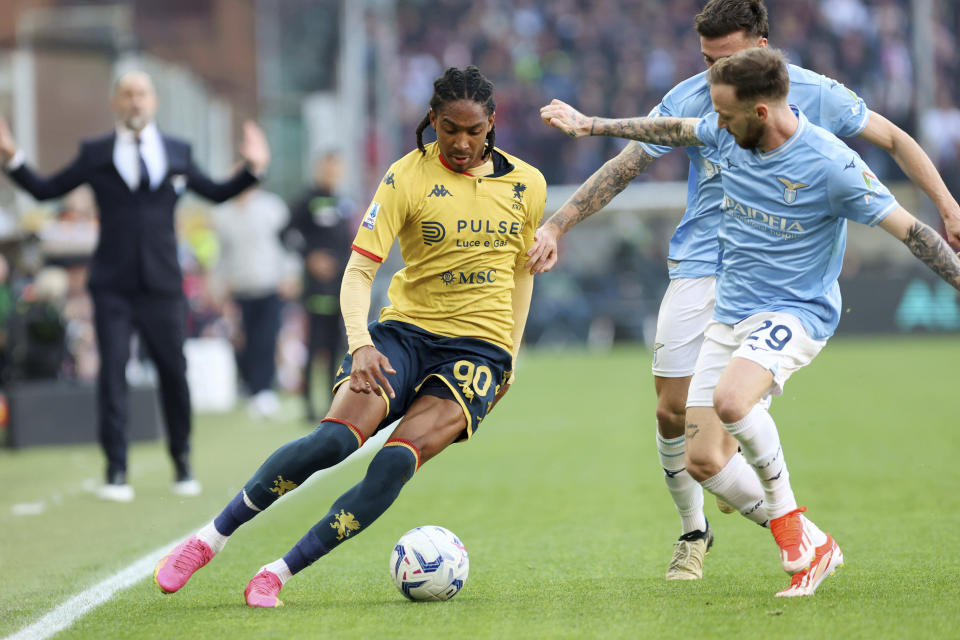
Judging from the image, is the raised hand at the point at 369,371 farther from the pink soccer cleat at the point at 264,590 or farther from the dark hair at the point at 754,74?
the dark hair at the point at 754,74

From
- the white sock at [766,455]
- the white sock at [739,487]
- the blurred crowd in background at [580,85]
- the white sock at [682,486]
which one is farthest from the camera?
the blurred crowd in background at [580,85]

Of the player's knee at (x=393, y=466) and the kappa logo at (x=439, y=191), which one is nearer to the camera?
the player's knee at (x=393, y=466)

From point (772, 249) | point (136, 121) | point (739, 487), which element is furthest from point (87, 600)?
point (136, 121)

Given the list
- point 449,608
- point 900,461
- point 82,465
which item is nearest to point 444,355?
point 449,608

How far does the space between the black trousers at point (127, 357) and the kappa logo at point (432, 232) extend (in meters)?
3.85

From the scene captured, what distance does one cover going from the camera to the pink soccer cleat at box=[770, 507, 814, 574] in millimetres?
4855

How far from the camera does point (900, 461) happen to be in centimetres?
927

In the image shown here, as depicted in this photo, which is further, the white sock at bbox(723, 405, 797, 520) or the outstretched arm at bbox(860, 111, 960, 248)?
the outstretched arm at bbox(860, 111, 960, 248)

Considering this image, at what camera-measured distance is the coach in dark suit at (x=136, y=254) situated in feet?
28.2

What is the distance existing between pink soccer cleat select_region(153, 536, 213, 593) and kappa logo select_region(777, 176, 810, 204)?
2.60 metres

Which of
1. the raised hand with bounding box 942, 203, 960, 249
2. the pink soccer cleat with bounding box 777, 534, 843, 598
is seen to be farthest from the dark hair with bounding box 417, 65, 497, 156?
the pink soccer cleat with bounding box 777, 534, 843, 598

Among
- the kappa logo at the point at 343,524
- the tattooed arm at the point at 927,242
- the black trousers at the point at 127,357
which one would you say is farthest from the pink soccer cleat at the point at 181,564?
the black trousers at the point at 127,357

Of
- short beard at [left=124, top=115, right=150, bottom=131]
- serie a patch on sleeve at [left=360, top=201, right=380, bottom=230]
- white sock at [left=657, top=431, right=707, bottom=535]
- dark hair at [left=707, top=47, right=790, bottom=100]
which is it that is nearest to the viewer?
dark hair at [left=707, top=47, right=790, bottom=100]

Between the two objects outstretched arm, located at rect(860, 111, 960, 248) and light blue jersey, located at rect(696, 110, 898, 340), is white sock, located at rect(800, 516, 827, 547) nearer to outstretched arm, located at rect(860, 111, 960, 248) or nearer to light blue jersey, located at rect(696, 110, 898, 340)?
light blue jersey, located at rect(696, 110, 898, 340)
